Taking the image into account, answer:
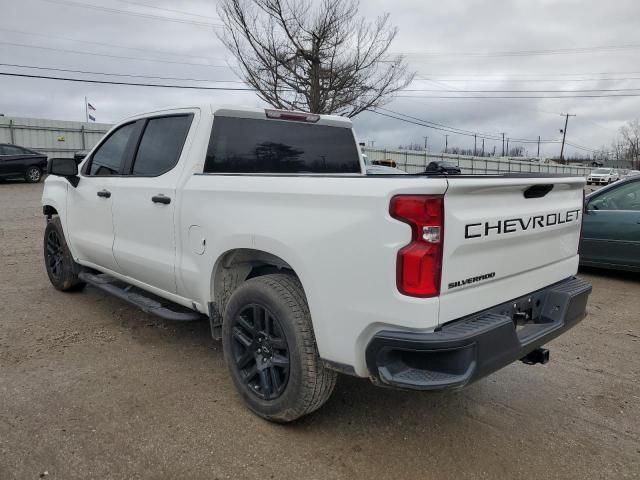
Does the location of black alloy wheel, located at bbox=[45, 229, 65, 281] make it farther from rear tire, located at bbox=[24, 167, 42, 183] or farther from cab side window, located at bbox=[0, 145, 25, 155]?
rear tire, located at bbox=[24, 167, 42, 183]

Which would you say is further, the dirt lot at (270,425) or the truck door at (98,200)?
the truck door at (98,200)

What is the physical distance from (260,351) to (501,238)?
1.49 meters

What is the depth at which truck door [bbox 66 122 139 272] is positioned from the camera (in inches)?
173

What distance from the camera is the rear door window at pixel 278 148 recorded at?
3670 mm

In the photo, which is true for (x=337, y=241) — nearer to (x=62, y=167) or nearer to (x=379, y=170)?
(x=62, y=167)

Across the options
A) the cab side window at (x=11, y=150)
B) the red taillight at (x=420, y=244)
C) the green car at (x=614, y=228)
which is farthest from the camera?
the cab side window at (x=11, y=150)

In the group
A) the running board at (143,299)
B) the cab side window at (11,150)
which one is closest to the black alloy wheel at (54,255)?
the running board at (143,299)

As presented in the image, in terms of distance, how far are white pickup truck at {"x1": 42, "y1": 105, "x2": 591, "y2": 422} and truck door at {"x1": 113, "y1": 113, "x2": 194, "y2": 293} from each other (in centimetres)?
1

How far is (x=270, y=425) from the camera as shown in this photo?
3029mm

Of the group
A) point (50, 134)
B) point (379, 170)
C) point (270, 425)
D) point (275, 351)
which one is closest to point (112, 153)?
point (275, 351)

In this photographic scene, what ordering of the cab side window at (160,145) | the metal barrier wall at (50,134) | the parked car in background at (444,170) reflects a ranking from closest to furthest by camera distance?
the parked car in background at (444,170)
the cab side window at (160,145)
the metal barrier wall at (50,134)

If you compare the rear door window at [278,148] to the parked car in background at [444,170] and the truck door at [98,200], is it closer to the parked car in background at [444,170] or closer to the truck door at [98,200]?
the parked car in background at [444,170]

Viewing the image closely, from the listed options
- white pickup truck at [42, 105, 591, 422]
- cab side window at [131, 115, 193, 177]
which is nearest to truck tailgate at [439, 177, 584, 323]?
white pickup truck at [42, 105, 591, 422]

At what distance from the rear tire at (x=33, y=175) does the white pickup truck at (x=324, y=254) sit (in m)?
19.2
